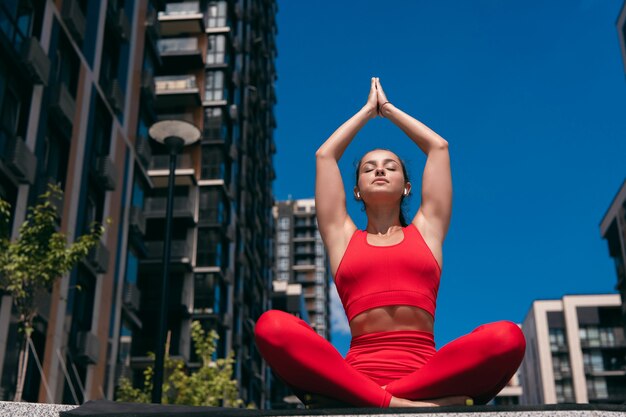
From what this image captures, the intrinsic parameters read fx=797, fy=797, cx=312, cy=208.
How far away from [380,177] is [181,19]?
40.0m

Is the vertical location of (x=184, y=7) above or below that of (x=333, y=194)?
above

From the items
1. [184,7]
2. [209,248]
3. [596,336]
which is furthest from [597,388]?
[184,7]

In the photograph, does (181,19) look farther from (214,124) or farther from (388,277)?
(388,277)

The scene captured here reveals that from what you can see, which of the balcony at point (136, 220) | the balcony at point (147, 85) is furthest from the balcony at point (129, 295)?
the balcony at point (147, 85)

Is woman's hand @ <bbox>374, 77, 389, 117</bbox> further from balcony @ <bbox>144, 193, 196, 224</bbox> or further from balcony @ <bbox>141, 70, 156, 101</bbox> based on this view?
balcony @ <bbox>144, 193, 196, 224</bbox>

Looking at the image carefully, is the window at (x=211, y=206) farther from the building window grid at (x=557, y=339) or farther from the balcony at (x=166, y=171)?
the building window grid at (x=557, y=339)

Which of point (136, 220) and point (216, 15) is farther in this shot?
point (216, 15)

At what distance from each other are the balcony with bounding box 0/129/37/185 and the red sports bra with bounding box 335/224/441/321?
49.5 feet

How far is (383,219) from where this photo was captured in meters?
4.68

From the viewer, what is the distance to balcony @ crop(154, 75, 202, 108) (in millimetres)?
41000

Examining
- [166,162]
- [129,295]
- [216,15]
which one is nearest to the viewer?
[129,295]

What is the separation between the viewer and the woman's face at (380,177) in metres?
4.62

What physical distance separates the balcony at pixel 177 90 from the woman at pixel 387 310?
36.8 meters

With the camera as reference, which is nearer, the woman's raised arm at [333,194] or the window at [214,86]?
the woman's raised arm at [333,194]
